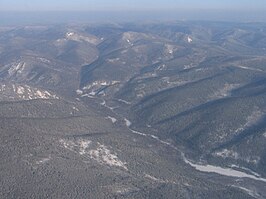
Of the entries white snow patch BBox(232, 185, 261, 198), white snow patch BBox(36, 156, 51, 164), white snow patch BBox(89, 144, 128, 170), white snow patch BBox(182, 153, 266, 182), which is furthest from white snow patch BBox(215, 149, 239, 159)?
white snow patch BBox(36, 156, 51, 164)

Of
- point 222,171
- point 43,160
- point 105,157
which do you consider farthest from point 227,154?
point 43,160

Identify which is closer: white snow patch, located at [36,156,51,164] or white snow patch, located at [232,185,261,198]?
white snow patch, located at [36,156,51,164]

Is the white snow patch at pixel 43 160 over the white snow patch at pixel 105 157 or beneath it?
over

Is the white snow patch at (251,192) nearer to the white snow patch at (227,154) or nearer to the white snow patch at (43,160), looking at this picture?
the white snow patch at (227,154)

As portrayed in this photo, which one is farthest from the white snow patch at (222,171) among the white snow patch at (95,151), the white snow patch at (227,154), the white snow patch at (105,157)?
the white snow patch at (95,151)

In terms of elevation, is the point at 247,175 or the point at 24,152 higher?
the point at 24,152

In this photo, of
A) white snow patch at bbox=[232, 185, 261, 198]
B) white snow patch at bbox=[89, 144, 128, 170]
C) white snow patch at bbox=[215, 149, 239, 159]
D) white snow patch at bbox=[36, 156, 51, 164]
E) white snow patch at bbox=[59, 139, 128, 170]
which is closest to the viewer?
white snow patch at bbox=[36, 156, 51, 164]

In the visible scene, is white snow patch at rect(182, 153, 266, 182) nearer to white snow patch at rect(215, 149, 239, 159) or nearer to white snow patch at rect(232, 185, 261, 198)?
white snow patch at rect(215, 149, 239, 159)

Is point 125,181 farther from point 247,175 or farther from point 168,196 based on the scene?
point 247,175

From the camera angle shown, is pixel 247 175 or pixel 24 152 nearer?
pixel 24 152

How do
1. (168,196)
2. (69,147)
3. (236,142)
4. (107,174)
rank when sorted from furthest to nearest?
1. (236,142)
2. (69,147)
3. (107,174)
4. (168,196)

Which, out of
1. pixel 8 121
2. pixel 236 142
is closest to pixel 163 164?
pixel 236 142
